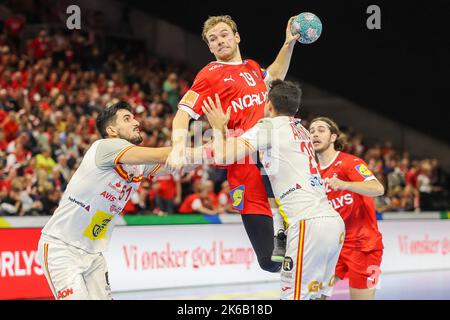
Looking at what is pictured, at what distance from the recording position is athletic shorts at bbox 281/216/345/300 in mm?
6207

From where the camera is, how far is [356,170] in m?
8.14

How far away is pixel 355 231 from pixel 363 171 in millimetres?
829

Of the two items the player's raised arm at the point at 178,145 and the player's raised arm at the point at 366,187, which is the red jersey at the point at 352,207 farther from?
the player's raised arm at the point at 178,145

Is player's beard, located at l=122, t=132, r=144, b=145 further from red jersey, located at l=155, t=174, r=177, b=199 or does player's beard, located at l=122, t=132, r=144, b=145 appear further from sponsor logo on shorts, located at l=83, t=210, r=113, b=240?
red jersey, located at l=155, t=174, r=177, b=199

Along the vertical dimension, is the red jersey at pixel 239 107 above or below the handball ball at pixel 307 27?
below

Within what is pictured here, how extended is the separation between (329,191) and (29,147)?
Answer: 26.0 feet

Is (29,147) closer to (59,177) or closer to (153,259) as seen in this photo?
(59,177)

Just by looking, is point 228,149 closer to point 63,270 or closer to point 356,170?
point 63,270

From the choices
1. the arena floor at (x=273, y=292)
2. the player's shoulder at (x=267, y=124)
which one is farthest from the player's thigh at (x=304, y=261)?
the arena floor at (x=273, y=292)

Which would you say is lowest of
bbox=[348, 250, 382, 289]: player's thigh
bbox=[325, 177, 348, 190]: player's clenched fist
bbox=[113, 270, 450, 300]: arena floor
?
bbox=[113, 270, 450, 300]: arena floor

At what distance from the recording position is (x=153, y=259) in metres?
12.9

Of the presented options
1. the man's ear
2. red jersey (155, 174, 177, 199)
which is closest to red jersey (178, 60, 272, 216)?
the man's ear

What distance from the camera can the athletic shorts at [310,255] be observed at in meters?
6.21

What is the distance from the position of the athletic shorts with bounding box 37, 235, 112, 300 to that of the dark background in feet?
47.6
